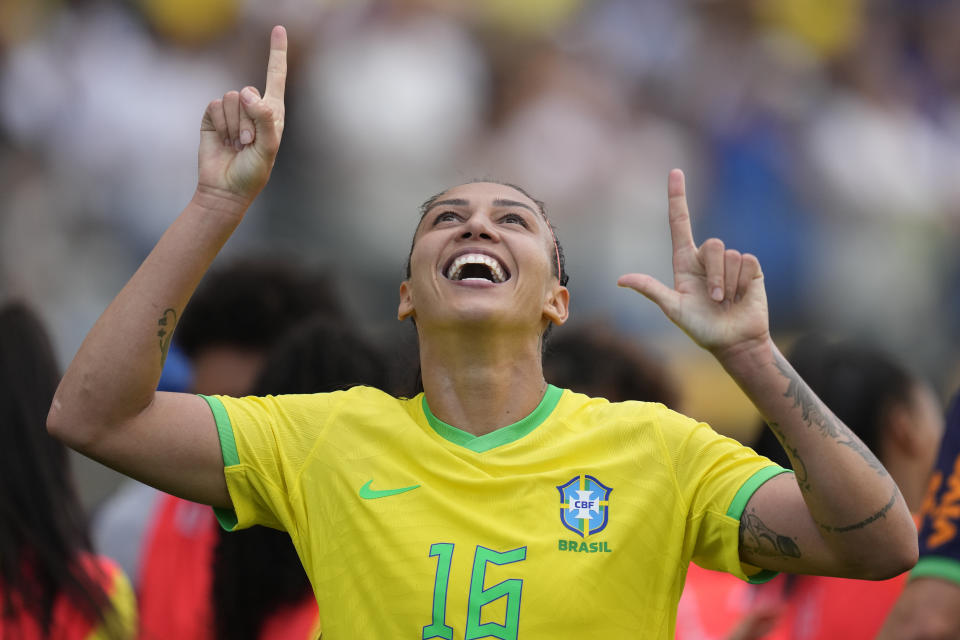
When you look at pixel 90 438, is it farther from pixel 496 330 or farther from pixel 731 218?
pixel 731 218

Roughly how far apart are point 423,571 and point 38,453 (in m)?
1.86

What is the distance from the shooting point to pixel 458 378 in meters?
2.79

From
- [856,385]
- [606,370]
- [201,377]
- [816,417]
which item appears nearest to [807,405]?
[816,417]

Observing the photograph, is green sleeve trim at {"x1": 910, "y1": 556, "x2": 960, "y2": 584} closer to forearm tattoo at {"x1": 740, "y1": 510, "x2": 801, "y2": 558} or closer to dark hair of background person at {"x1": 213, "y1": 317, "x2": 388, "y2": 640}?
forearm tattoo at {"x1": 740, "y1": 510, "x2": 801, "y2": 558}

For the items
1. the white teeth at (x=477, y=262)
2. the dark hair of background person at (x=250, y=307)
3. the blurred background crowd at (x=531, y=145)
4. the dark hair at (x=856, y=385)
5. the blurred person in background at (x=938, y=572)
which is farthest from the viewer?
the blurred background crowd at (x=531, y=145)

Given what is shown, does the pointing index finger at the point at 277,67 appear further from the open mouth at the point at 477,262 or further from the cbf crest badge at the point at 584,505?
the cbf crest badge at the point at 584,505

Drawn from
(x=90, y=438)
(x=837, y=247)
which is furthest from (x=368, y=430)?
(x=837, y=247)

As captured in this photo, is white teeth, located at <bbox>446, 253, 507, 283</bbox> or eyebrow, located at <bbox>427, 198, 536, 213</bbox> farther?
eyebrow, located at <bbox>427, 198, 536, 213</bbox>

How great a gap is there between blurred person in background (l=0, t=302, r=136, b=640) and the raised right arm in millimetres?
1271

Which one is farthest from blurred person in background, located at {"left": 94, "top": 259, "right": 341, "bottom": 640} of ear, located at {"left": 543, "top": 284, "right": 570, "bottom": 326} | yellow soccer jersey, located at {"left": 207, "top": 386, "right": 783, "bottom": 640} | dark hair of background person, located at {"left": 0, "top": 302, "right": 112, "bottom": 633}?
ear, located at {"left": 543, "top": 284, "right": 570, "bottom": 326}

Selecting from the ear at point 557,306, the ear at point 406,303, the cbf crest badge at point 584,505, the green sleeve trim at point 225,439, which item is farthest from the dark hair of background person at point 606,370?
the green sleeve trim at point 225,439

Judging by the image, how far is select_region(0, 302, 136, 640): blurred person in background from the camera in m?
3.54

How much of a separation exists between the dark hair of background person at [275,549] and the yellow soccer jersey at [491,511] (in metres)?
0.92

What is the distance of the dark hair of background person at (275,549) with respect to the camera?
3.62 metres
